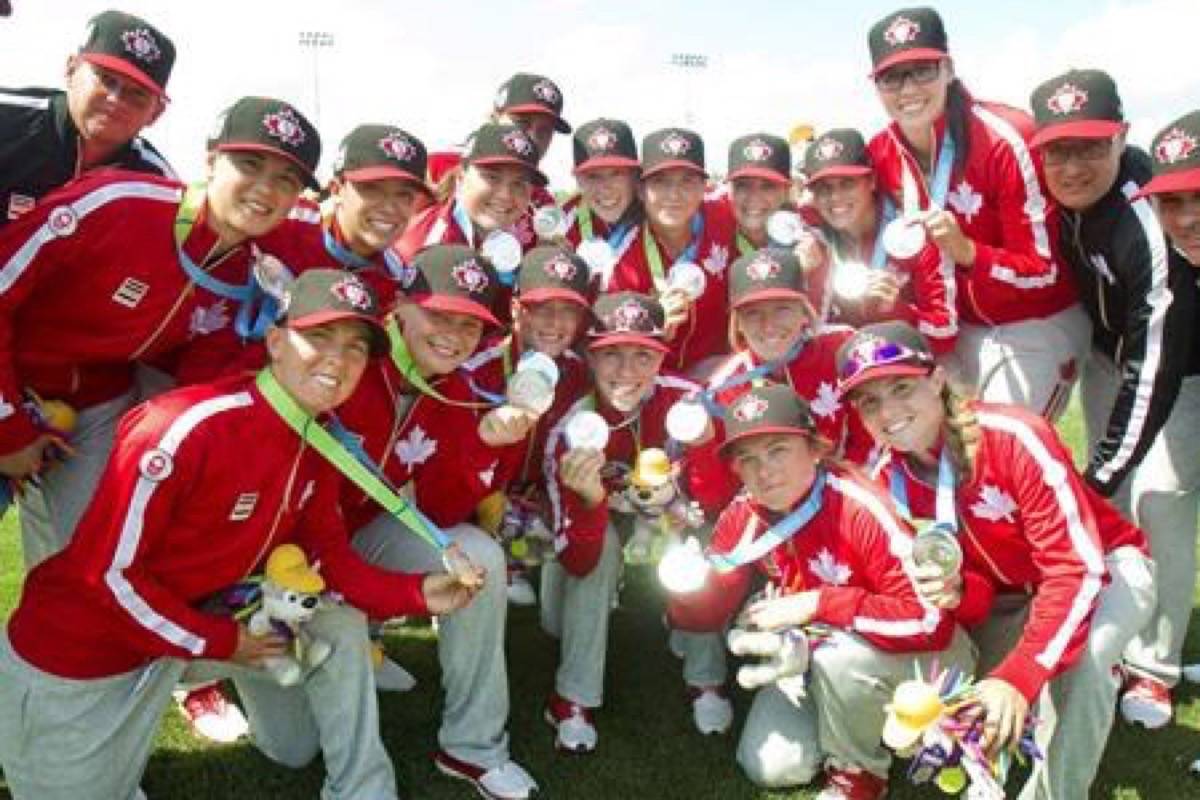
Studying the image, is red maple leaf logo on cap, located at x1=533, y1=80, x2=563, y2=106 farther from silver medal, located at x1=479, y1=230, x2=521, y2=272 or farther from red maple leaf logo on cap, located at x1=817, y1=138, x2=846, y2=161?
red maple leaf logo on cap, located at x1=817, y1=138, x2=846, y2=161

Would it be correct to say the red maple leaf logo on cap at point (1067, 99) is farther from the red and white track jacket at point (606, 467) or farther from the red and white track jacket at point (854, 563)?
the red and white track jacket at point (606, 467)

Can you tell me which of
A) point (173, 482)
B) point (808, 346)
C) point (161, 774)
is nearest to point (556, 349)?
point (808, 346)

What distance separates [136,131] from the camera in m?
5.86

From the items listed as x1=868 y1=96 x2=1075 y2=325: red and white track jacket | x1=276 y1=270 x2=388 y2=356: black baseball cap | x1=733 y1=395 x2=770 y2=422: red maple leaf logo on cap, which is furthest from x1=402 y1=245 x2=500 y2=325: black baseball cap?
x1=868 y1=96 x2=1075 y2=325: red and white track jacket

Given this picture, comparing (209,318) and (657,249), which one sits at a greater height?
(657,249)

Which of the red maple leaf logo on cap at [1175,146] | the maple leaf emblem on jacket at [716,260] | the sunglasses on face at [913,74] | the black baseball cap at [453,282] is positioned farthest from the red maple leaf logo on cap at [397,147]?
the red maple leaf logo on cap at [1175,146]

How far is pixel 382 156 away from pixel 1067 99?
147 inches

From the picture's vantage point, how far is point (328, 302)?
4.54m

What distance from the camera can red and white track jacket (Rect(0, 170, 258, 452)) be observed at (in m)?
4.93

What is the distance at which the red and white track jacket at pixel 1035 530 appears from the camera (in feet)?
15.0

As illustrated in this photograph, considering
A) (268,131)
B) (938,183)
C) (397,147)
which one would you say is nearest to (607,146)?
(397,147)

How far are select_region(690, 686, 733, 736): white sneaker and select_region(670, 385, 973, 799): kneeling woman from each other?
1.39ft

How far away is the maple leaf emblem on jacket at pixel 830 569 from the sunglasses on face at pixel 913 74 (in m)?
2.94

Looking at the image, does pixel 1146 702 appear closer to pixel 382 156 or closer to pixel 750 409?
pixel 750 409
